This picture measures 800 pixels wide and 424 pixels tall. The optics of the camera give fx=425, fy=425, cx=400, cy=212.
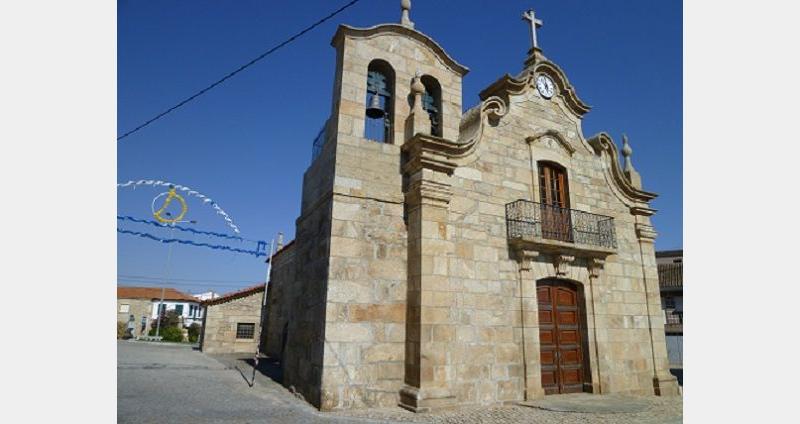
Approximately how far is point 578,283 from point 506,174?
8.67 feet

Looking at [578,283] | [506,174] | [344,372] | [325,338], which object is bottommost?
[344,372]

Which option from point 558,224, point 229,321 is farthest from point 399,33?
point 229,321

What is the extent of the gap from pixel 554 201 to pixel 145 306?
1484 inches

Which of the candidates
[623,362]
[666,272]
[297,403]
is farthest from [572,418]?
[666,272]

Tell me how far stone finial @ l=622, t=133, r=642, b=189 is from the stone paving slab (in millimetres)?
4952

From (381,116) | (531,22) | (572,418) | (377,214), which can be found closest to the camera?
(572,418)

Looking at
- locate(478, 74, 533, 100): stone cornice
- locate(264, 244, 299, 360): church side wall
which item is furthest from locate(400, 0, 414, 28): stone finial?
locate(264, 244, 299, 360): church side wall

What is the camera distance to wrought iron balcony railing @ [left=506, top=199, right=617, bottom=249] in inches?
308

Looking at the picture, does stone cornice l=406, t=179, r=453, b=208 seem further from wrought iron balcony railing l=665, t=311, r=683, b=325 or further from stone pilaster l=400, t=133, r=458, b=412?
wrought iron balcony railing l=665, t=311, r=683, b=325

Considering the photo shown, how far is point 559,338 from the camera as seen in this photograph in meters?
8.03

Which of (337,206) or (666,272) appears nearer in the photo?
(337,206)

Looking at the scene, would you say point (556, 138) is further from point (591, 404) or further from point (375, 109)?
point (591, 404)

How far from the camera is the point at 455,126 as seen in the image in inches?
335

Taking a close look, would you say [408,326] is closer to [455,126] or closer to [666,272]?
[455,126]
